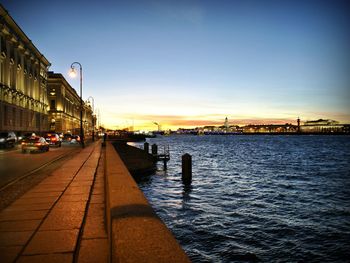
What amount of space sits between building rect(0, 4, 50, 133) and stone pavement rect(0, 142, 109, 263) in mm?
51432

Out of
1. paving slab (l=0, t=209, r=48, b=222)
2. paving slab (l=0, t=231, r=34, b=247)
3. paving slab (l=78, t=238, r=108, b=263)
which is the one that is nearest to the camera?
paving slab (l=78, t=238, r=108, b=263)

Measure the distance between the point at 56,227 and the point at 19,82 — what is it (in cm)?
6878

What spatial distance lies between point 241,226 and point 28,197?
994cm

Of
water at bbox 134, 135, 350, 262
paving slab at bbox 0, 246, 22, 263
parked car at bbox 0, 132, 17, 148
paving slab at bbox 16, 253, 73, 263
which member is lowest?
water at bbox 134, 135, 350, 262

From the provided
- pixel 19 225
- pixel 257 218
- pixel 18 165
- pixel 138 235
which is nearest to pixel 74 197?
pixel 19 225

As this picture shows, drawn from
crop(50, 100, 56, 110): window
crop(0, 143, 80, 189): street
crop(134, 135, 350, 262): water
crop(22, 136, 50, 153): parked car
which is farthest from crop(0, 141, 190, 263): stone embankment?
crop(50, 100, 56, 110): window

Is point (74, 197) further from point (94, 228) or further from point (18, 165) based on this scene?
point (18, 165)

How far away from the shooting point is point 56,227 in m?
6.25

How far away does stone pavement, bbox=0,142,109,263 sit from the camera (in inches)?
196

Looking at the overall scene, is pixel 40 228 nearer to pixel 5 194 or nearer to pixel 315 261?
pixel 5 194

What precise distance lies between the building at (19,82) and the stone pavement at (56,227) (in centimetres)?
5143

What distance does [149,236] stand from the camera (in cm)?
430

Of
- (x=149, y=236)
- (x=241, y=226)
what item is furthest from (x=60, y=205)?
(x=241, y=226)

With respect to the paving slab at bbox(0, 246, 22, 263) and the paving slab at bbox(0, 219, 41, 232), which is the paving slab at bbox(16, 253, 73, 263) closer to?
the paving slab at bbox(0, 246, 22, 263)
